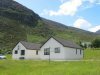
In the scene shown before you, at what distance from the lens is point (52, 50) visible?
211 ft

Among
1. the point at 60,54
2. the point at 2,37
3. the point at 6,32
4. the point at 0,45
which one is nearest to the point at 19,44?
the point at 60,54

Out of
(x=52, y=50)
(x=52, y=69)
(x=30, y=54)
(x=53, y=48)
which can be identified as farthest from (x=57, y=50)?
(x=52, y=69)

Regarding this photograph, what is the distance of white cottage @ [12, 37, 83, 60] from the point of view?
62969 millimetres

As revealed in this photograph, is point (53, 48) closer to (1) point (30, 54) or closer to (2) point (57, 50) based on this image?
(2) point (57, 50)

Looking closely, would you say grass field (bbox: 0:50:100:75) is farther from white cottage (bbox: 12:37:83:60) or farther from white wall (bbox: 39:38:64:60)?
white wall (bbox: 39:38:64:60)

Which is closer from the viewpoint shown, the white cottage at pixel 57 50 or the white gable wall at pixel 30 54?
the white cottage at pixel 57 50

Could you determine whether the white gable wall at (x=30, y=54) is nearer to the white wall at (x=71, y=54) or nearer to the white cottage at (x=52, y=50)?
the white cottage at (x=52, y=50)

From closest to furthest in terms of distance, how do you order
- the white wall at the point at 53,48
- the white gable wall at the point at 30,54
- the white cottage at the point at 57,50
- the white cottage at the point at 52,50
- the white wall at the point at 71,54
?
1. the white cottage at the point at 57,50
2. the white wall at the point at 53,48
3. the white cottage at the point at 52,50
4. the white wall at the point at 71,54
5. the white gable wall at the point at 30,54

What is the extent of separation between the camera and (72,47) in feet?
217

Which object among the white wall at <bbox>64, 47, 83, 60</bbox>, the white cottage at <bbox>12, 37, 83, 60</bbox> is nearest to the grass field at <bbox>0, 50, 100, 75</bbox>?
the white cottage at <bbox>12, 37, 83, 60</bbox>

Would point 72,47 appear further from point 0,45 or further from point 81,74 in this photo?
point 0,45

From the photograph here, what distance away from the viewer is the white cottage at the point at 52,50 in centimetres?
6297

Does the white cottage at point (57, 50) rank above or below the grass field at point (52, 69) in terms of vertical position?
above

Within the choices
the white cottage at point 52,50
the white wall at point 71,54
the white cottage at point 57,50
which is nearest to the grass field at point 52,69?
the white cottage at point 52,50
